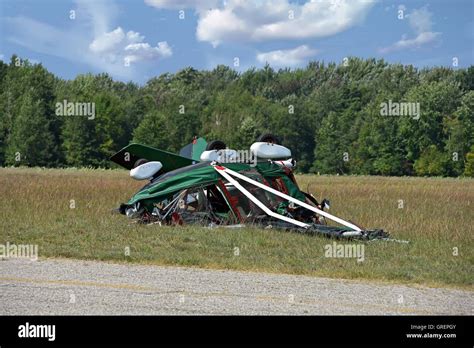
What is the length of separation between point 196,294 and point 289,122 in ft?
254

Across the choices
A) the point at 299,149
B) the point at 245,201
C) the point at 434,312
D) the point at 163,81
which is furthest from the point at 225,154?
the point at 163,81

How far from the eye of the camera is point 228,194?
607 inches

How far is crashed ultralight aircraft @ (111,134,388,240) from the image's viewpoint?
1532cm

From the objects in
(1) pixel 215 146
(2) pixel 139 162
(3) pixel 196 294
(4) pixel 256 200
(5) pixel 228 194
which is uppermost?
(1) pixel 215 146

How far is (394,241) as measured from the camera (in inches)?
530

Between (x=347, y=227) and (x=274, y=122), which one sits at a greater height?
(x=274, y=122)

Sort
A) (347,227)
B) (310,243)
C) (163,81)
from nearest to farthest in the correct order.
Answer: (310,243) → (347,227) → (163,81)

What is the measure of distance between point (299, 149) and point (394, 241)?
75.1 meters

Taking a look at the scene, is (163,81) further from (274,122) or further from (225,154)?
(225,154)
